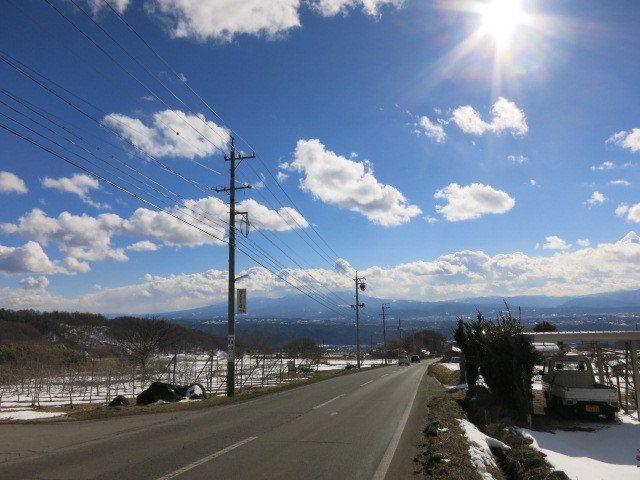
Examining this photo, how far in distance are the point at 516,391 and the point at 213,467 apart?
1085 cm

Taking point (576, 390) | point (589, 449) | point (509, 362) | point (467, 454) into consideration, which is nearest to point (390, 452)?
point (467, 454)

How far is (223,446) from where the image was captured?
848 cm

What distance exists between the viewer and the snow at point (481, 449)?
706 centimetres

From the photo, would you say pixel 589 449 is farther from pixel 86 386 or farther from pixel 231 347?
pixel 86 386

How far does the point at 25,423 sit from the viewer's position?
12.8 metres

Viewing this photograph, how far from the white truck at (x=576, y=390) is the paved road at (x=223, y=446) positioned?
4833 mm

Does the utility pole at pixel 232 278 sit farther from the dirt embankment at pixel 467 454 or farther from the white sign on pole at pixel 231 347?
the dirt embankment at pixel 467 454

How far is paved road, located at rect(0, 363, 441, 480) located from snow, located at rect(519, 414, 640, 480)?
301 centimetres

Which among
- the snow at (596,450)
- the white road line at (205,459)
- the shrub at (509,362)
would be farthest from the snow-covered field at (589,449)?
the white road line at (205,459)

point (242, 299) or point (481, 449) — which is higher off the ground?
point (242, 299)

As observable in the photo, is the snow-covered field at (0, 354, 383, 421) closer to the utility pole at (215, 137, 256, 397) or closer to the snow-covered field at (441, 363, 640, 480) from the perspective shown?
the utility pole at (215, 137, 256, 397)

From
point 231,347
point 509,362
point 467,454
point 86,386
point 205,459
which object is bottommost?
point 86,386

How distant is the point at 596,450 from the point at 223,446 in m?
9.13

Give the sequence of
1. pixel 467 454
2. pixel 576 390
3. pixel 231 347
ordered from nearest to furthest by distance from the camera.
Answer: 1. pixel 467 454
2. pixel 576 390
3. pixel 231 347
